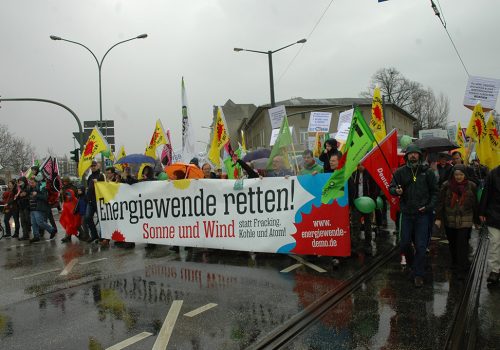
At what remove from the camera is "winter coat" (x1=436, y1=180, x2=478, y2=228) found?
6.37m

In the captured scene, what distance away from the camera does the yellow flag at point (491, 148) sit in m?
8.48

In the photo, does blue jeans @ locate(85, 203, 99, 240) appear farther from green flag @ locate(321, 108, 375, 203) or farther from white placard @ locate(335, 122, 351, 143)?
white placard @ locate(335, 122, 351, 143)

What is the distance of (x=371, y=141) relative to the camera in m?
6.41

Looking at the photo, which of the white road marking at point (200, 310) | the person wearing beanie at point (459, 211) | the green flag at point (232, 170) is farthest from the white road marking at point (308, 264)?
the green flag at point (232, 170)

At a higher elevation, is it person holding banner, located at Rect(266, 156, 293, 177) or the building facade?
the building facade

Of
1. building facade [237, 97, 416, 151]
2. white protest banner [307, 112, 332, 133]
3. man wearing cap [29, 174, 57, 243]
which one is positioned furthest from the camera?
building facade [237, 97, 416, 151]

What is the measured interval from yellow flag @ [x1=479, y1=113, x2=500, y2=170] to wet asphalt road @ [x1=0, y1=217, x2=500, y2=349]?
6.63 feet

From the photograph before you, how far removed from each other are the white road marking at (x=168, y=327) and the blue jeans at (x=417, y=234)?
3095mm

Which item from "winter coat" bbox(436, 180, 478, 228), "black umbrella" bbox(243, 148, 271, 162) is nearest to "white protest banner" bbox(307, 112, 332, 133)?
"black umbrella" bbox(243, 148, 271, 162)

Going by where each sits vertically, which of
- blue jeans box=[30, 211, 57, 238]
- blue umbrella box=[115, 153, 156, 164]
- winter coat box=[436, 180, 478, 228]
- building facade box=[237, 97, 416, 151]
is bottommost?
blue jeans box=[30, 211, 57, 238]

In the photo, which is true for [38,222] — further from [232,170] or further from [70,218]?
[232,170]

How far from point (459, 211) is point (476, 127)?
11.0 ft

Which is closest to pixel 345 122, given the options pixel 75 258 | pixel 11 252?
pixel 75 258

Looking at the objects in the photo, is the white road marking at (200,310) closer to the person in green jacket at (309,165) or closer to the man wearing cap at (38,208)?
the person in green jacket at (309,165)
